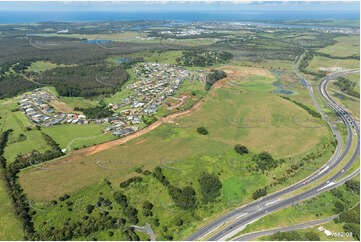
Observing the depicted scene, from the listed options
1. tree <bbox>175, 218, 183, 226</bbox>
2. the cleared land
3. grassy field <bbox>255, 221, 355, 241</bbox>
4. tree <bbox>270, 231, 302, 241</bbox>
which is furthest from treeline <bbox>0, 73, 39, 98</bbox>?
grassy field <bbox>255, 221, 355, 241</bbox>

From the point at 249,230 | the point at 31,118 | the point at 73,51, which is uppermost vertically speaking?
the point at 73,51

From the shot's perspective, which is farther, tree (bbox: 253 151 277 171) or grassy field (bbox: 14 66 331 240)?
tree (bbox: 253 151 277 171)

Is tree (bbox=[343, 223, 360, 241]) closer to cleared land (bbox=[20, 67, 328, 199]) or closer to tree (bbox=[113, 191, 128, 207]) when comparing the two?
cleared land (bbox=[20, 67, 328, 199])

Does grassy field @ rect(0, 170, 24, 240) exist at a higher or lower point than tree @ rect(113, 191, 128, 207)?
lower

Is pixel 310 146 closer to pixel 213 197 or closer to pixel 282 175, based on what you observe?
pixel 282 175

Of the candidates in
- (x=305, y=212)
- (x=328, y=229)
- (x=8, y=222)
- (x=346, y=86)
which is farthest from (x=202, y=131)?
(x=346, y=86)

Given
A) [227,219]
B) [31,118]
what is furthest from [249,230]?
[31,118]
